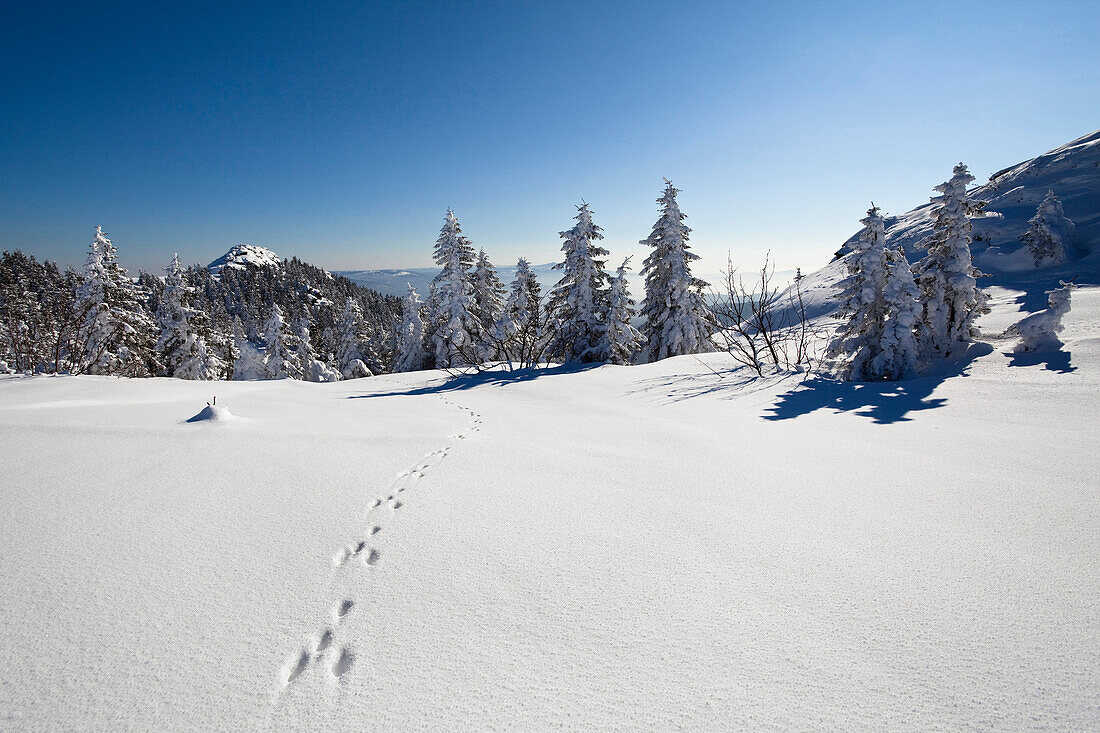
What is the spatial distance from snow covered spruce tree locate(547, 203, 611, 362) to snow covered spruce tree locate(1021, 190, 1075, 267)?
2994 cm

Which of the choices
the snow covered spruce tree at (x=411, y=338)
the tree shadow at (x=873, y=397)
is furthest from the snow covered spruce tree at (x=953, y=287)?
the snow covered spruce tree at (x=411, y=338)

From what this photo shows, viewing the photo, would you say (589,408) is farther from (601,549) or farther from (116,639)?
(116,639)

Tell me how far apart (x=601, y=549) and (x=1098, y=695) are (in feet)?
6.82

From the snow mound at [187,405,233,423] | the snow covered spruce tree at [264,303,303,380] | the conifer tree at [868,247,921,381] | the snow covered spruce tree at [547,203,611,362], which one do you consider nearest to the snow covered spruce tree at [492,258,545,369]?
the snow covered spruce tree at [547,203,611,362]

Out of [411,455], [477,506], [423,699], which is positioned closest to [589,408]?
[411,455]

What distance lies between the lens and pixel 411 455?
4621 millimetres

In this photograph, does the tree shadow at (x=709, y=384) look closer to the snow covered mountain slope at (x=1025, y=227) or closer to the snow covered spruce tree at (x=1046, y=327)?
the snow covered spruce tree at (x=1046, y=327)

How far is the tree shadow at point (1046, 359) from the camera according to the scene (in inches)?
306

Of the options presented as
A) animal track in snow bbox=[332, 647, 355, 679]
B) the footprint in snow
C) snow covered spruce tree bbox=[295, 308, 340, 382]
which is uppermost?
snow covered spruce tree bbox=[295, 308, 340, 382]

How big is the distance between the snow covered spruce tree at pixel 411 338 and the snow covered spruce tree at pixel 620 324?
569 inches

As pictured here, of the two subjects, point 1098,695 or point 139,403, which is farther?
point 139,403

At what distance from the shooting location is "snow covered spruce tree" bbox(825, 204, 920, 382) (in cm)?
988

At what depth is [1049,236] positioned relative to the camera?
83.8 feet

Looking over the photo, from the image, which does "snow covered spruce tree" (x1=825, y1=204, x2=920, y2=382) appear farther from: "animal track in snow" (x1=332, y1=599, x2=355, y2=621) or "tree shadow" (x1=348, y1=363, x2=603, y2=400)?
"animal track in snow" (x1=332, y1=599, x2=355, y2=621)
